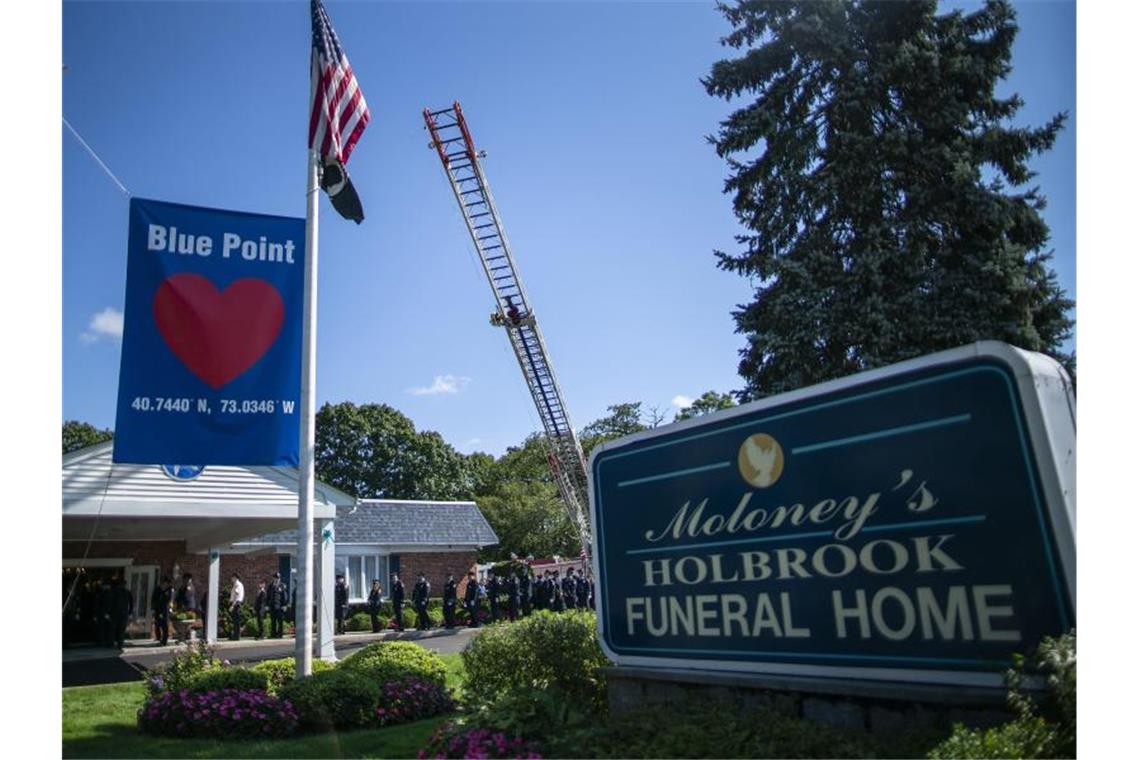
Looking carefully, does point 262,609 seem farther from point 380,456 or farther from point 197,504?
point 380,456

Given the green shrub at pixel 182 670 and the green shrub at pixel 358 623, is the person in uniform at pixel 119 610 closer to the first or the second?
the green shrub at pixel 358 623

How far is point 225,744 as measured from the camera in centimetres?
766

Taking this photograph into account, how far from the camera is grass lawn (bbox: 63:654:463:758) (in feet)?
23.4

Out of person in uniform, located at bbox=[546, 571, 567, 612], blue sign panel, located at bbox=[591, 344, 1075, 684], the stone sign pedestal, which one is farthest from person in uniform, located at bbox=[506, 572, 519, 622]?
the stone sign pedestal

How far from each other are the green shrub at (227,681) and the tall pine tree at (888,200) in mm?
8752

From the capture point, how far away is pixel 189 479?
15664 millimetres

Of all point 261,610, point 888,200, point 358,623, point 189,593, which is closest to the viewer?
point 888,200

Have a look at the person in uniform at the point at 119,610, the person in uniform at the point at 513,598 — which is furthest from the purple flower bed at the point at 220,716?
the person in uniform at the point at 513,598

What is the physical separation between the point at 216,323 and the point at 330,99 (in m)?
2.91

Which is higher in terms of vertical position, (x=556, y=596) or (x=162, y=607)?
(x=162, y=607)

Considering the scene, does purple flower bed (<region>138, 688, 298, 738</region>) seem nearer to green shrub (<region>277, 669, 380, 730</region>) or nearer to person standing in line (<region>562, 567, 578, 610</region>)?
green shrub (<region>277, 669, 380, 730</region>)

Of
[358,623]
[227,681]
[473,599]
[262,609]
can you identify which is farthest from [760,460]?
[358,623]

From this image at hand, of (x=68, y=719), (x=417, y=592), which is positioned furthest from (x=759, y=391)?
(x=417, y=592)

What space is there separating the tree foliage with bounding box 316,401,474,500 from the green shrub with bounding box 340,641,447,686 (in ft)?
174
